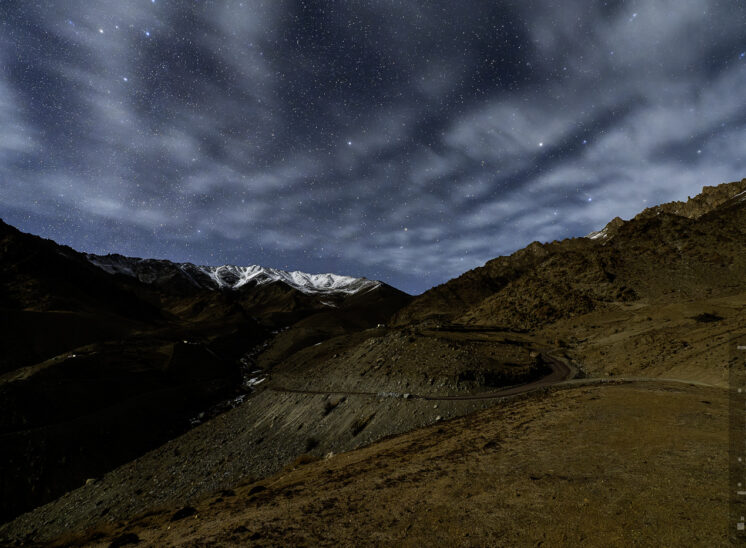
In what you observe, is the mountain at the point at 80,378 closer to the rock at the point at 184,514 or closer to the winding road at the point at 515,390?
the winding road at the point at 515,390

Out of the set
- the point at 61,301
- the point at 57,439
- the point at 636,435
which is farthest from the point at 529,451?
the point at 61,301

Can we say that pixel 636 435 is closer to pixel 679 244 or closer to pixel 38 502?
pixel 38 502

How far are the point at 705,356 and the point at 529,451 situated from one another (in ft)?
66.8

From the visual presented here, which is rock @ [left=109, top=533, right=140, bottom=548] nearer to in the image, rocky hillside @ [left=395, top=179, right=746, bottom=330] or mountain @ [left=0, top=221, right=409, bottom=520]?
mountain @ [left=0, top=221, right=409, bottom=520]

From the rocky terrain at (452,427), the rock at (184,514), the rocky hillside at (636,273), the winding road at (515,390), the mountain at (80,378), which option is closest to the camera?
the rocky terrain at (452,427)

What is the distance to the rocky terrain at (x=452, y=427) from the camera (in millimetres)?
5973

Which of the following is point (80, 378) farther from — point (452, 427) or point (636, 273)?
point (636, 273)

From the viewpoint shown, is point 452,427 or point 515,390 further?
point 515,390

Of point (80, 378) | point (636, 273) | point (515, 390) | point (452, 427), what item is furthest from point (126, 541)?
point (636, 273)

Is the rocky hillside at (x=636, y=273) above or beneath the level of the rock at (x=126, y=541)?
above

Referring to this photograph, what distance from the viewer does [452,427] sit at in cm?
1423

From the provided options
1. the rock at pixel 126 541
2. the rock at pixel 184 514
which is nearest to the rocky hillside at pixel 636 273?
the rock at pixel 184 514

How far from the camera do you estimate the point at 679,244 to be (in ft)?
194

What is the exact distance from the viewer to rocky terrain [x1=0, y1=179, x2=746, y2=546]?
5.97m
